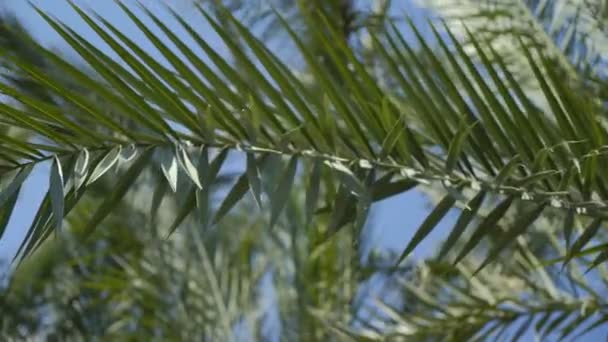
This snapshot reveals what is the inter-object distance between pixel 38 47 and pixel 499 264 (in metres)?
1.98

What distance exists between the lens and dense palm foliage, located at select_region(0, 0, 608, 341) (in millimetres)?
1335

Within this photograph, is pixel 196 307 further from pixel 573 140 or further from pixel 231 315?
pixel 573 140

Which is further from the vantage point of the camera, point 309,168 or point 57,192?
point 309,168

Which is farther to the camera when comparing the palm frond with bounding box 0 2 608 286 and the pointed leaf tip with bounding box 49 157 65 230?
the palm frond with bounding box 0 2 608 286

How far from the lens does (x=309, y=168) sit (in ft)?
8.23

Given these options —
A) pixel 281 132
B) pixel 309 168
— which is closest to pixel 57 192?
pixel 281 132

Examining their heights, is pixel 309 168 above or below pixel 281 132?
Result: above

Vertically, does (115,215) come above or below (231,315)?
above

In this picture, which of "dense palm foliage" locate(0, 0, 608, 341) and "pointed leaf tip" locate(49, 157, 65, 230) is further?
"dense palm foliage" locate(0, 0, 608, 341)

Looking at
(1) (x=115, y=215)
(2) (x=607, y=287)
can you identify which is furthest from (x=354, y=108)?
(1) (x=115, y=215)

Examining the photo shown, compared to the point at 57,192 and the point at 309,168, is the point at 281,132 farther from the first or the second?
the point at 309,168

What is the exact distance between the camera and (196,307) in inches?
147

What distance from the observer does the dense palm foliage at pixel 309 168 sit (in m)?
1.33

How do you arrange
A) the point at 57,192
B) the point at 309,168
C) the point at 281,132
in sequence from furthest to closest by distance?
1. the point at 309,168
2. the point at 281,132
3. the point at 57,192
